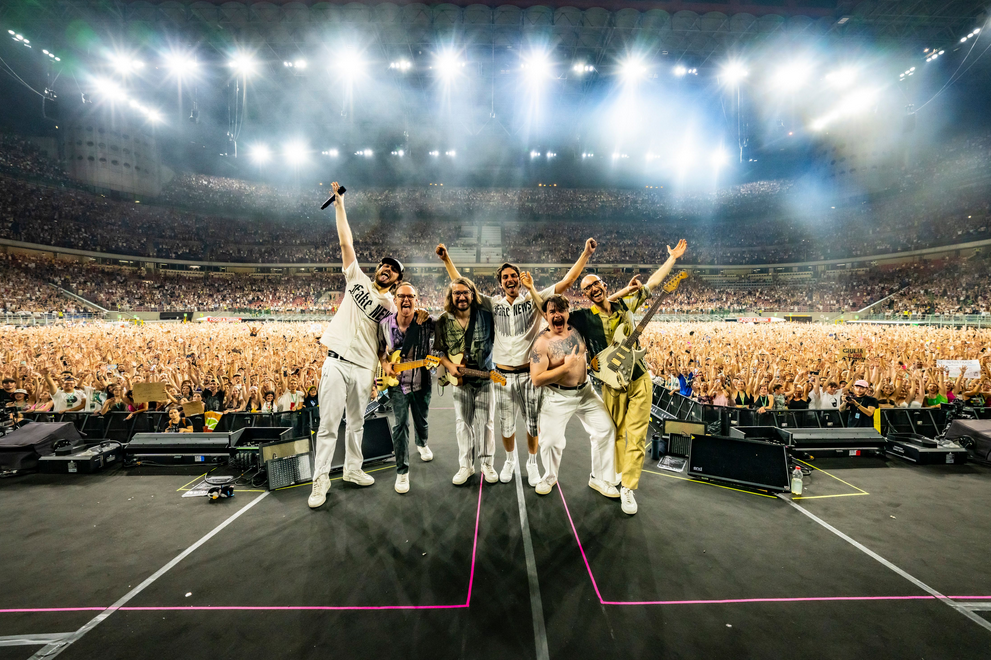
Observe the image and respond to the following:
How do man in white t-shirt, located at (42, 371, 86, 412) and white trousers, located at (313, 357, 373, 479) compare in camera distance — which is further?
man in white t-shirt, located at (42, 371, 86, 412)

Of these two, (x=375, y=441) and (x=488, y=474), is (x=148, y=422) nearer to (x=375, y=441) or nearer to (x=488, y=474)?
(x=375, y=441)

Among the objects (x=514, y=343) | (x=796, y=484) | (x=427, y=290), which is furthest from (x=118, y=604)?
(x=427, y=290)

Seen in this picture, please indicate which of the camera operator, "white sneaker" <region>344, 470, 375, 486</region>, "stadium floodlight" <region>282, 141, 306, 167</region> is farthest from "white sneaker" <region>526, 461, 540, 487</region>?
"stadium floodlight" <region>282, 141, 306, 167</region>

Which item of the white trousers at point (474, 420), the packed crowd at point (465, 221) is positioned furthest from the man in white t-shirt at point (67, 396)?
the packed crowd at point (465, 221)

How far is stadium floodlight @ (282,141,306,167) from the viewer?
4138 centimetres

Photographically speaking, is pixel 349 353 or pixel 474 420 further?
pixel 474 420

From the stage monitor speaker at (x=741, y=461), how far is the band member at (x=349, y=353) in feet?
15.0

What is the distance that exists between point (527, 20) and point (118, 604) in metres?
24.8

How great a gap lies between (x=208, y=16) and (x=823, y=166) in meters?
57.9

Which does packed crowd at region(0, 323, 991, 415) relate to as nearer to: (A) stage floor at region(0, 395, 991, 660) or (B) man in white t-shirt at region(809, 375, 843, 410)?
(B) man in white t-shirt at region(809, 375, 843, 410)

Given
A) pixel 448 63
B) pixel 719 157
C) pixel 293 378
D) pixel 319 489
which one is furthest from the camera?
pixel 719 157

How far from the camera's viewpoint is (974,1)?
1830cm

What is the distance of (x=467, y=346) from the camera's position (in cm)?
452

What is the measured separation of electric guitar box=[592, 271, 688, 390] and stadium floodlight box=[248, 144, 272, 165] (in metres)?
50.9
